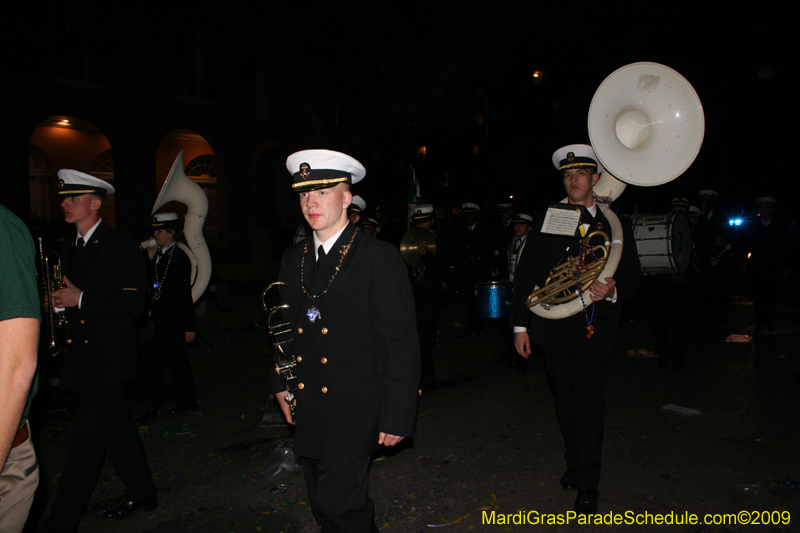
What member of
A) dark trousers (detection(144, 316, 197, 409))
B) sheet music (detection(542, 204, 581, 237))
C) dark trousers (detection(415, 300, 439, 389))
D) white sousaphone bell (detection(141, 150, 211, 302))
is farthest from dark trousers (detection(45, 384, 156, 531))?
dark trousers (detection(415, 300, 439, 389))

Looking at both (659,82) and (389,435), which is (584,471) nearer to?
(389,435)

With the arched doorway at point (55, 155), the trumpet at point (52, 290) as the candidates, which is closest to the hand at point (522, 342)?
the trumpet at point (52, 290)

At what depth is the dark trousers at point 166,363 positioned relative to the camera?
5.76m

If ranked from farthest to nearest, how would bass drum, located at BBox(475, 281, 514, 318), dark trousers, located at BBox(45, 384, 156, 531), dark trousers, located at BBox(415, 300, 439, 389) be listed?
1. bass drum, located at BBox(475, 281, 514, 318)
2. dark trousers, located at BBox(415, 300, 439, 389)
3. dark trousers, located at BBox(45, 384, 156, 531)

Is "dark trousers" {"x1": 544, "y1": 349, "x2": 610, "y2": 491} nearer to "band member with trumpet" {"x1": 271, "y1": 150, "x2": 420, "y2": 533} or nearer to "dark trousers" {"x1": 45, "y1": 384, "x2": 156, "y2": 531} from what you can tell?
"band member with trumpet" {"x1": 271, "y1": 150, "x2": 420, "y2": 533}

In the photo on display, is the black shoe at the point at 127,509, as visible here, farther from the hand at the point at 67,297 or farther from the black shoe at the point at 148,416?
the black shoe at the point at 148,416

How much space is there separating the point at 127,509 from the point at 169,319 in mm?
2474

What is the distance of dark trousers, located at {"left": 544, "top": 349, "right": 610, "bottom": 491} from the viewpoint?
3.71m

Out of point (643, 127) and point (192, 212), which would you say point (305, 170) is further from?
point (192, 212)

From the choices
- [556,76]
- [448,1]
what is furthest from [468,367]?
[556,76]

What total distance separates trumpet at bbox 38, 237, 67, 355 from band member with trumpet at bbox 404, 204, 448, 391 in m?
3.62

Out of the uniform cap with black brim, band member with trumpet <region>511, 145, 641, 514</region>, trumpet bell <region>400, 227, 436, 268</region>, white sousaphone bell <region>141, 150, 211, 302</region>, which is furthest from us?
trumpet bell <region>400, 227, 436, 268</region>

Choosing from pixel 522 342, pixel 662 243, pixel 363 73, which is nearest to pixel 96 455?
pixel 522 342

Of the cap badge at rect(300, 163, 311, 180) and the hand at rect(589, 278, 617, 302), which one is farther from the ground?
the cap badge at rect(300, 163, 311, 180)
